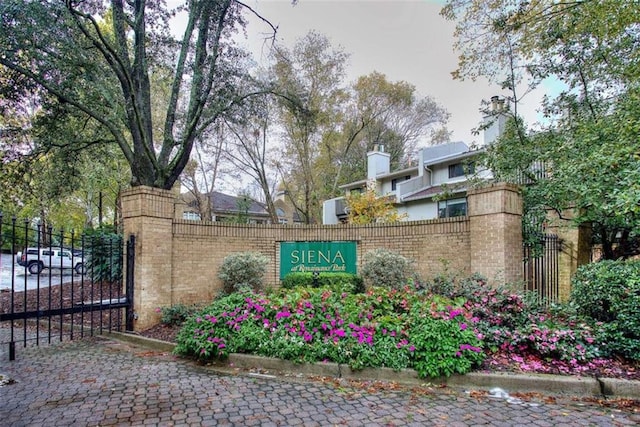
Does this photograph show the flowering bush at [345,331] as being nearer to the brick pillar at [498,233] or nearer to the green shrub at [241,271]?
the brick pillar at [498,233]

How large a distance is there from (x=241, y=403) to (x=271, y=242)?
5817mm

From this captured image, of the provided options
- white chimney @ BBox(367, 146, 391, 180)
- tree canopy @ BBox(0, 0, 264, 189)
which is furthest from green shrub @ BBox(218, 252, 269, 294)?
white chimney @ BBox(367, 146, 391, 180)

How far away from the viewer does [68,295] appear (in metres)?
9.91

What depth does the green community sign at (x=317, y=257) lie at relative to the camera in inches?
362

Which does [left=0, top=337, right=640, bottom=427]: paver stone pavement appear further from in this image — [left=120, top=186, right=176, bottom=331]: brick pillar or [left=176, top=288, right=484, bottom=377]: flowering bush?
[left=120, top=186, right=176, bottom=331]: brick pillar

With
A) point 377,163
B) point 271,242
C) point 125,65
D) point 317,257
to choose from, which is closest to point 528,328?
point 317,257

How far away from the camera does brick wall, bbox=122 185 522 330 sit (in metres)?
6.71

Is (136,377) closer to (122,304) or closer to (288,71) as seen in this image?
(122,304)

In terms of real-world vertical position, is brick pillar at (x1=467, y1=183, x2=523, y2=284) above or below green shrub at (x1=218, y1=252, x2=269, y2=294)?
above

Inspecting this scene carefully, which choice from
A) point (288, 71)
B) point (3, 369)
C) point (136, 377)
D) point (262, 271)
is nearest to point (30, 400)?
point (136, 377)

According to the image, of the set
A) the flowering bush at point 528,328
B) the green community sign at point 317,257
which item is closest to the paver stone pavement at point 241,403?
the flowering bush at point 528,328

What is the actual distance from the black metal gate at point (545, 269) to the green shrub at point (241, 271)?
5682mm

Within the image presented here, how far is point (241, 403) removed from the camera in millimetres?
3588

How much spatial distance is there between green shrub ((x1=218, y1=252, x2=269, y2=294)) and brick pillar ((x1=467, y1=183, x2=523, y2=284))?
4.62 meters
